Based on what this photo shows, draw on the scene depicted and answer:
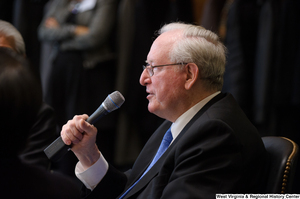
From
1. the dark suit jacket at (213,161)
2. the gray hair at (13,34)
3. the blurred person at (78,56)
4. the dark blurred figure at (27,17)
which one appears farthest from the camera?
the dark blurred figure at (27,17)

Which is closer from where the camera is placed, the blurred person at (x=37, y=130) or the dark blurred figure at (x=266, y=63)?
the blurred person at (x=37, y=130)

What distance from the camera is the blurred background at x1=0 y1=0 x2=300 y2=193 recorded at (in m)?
2.65

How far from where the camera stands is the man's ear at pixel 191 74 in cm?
150

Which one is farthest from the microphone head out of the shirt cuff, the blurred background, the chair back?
the blurred background

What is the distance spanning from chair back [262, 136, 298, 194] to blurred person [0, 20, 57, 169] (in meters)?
1.07

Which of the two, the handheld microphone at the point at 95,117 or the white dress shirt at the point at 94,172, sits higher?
the handheld microphone at the point at 95,117

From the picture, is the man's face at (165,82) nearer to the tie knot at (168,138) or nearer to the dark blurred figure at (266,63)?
the tie knot at (168,138)

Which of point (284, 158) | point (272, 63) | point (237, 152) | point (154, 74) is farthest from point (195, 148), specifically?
point (272, 63)

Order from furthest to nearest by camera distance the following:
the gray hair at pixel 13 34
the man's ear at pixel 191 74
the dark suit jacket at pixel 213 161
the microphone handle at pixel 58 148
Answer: the gray hair at pixel 13 34
the man's ear at pixel 191 74
the microphone handle at pixel 58 148
the dark suit jacket at pixel 213 161

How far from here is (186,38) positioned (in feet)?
5.00

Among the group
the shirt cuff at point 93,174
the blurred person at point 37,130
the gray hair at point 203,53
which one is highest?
the gray hair at point 203,53

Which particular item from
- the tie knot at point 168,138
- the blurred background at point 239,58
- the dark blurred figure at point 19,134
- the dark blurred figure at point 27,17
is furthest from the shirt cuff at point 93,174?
the dark blurred figure at point 27,17

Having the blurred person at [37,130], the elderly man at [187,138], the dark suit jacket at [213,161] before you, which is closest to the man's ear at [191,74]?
the elderly man at [187,138]

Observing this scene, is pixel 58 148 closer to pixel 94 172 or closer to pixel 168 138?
pixel 94 172
